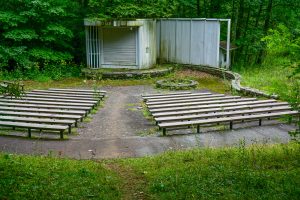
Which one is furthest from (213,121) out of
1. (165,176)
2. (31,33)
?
(31,33)

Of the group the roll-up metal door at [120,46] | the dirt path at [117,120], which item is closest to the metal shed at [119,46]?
the roll-up metal door at [120,46]

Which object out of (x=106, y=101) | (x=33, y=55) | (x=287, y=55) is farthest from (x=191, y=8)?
(x=287, y=55)

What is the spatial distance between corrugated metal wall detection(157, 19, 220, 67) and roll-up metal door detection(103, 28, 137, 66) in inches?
106

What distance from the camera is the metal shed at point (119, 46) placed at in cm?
2138

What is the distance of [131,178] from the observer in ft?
25.9

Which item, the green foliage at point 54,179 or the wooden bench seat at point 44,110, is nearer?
the green foliage at point 54,179

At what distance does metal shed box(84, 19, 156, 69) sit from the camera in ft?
70.1

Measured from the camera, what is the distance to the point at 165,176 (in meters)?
7.59

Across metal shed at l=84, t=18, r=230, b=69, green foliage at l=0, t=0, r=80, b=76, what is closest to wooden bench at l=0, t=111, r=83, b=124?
green foliage at l=0, t=0, r=80, b=76

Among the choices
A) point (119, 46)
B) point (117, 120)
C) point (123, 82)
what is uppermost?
point (119, 46)

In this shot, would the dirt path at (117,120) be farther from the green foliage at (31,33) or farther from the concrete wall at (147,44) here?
the green foliage at (31,33)

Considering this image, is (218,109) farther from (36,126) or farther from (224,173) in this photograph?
(36,126)

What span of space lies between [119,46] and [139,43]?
1143 millimetres

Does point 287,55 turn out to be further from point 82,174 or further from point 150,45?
point 150,45
